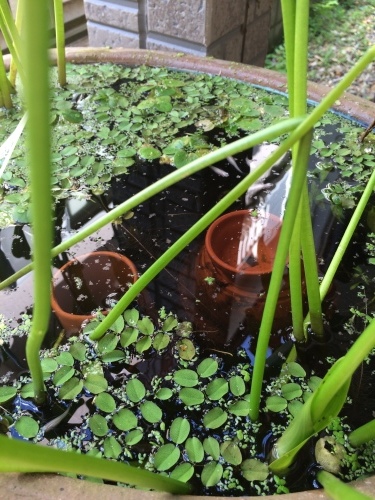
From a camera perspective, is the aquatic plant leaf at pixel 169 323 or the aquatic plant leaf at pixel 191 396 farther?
the aquatic plant leaf at pixel 169 323

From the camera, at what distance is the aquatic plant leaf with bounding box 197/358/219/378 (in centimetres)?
72

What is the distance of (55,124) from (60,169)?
0.19m

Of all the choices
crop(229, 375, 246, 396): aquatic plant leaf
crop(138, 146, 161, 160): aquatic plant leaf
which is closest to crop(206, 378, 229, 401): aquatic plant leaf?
crop(229, 375, 246, 396): aquatic plant leaf

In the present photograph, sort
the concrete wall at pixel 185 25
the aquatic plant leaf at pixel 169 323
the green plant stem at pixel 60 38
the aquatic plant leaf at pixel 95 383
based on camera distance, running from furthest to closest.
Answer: the concrete wall at pixel 185 25 → the green plant stem at pixel 60 38 → the aquatic plant leaf at pixel 169 323 → the aquatic plant leaf at pixel 95 383

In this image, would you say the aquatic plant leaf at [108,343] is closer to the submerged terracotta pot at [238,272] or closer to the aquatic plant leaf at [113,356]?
the aquatic plant leaf at [113,356]

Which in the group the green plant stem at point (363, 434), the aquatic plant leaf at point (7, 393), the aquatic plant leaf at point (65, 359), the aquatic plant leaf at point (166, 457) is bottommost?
the aquatic plant leaf at point (166, 457)

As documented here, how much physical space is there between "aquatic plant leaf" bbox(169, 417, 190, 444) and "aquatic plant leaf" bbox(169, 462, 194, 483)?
4 centimetres

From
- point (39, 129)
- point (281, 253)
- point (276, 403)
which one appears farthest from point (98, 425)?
point (39, 129)

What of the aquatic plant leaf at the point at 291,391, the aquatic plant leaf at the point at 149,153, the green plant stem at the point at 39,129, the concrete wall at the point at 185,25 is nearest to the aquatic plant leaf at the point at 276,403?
the aquatic plant leaf at the point at 291,391

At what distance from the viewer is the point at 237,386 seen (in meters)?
0.71

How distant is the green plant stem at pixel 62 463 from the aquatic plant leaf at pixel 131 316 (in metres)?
0.33

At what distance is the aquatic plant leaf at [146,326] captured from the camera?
2.58 feet

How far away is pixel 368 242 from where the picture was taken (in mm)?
966

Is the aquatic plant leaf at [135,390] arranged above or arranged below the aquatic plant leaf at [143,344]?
below
